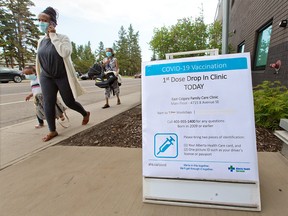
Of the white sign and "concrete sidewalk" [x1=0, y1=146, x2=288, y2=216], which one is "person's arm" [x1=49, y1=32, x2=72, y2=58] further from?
the white sign

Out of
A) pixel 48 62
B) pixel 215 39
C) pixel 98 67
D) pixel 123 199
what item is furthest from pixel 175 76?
pixel 215 39

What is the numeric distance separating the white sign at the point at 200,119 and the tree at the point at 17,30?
154 feet

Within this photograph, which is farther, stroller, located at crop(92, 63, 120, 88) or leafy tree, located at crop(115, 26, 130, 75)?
leafy tree, located at crop(115, 26, 130, 75)

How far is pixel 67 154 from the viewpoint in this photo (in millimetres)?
3424

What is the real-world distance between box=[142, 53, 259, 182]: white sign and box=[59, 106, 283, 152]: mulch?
1.66 m

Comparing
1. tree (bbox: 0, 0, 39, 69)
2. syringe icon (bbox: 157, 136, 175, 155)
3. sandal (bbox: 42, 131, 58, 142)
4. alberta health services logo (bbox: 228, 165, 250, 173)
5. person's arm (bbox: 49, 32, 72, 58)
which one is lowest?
sandal (bbox: 42, 131, 58, 142)

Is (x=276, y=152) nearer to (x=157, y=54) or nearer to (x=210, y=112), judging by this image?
(x=210, y=112)

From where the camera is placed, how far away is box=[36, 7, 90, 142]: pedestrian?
12.4 ft

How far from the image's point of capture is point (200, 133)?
1.94m

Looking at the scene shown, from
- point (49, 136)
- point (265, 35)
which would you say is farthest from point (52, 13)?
point (265, 35)

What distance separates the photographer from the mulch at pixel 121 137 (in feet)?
11.4

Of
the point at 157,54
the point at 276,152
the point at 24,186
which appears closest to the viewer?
the point at 24,186

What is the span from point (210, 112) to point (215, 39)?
8.05 meters

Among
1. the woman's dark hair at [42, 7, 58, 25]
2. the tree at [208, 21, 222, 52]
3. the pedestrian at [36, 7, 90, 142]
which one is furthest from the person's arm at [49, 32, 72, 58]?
the tree at [208, 21, 222, 52]
